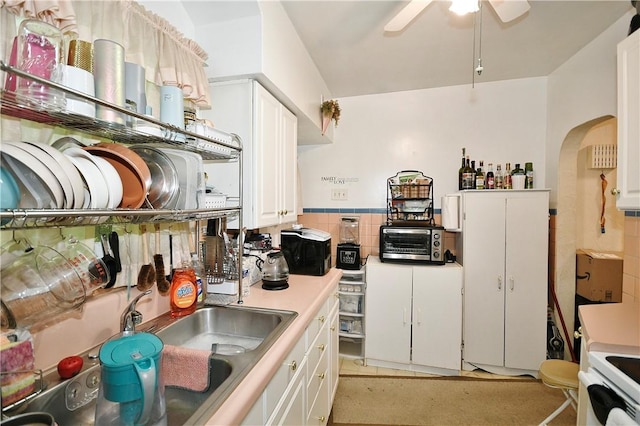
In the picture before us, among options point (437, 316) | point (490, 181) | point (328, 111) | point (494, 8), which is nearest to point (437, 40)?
point (494, 8)

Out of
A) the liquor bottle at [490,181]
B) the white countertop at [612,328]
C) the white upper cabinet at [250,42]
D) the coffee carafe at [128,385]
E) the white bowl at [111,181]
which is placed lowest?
the white countertop at [612,328]

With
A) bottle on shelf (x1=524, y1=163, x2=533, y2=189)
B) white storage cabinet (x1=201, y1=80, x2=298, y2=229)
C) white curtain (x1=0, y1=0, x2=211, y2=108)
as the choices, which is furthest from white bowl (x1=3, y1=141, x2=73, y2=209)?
bottle on shelf (x1=524, y1=163, x2=533, y2=189)

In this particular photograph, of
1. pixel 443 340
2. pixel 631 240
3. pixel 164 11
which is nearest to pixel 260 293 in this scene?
pixel 164 11

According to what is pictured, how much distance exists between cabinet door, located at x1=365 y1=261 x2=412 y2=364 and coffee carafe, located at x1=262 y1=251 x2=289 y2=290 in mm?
1120

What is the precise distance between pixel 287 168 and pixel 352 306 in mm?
1516

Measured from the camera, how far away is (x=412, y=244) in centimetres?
264

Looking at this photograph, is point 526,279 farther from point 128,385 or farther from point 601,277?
point 128,385

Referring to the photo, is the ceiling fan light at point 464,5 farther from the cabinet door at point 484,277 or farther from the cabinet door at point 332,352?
the cabinet door at point 332,352

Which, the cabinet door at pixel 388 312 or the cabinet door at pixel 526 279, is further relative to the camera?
the cabinet door at pixel 388 312

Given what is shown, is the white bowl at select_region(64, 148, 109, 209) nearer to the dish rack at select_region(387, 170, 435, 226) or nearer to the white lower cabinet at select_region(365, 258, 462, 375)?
the white lower cabinet at select_region(365, 258, 462, 375)

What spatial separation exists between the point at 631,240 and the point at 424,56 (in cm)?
188

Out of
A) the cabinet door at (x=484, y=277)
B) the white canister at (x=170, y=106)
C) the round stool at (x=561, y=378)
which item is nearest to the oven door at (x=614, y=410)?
the round stool at (x=561, y=378)

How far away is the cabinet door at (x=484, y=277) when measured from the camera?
2520 mm

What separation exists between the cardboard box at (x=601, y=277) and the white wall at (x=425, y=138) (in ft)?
2.50
